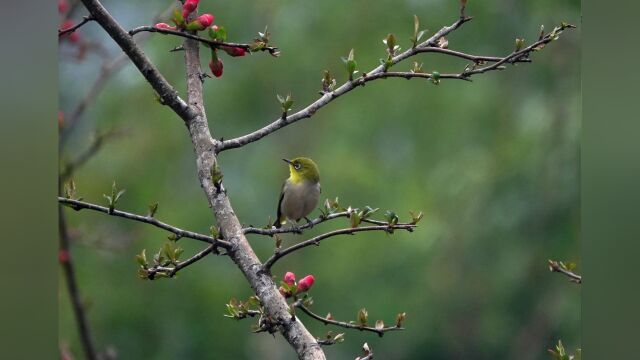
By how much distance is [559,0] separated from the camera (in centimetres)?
277

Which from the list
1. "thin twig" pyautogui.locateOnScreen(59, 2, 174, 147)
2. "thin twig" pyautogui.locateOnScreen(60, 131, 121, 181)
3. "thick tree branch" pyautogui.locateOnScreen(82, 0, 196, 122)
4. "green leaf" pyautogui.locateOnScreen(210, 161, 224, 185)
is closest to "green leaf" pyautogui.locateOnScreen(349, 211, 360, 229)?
"green leaf" pyautogui.locateOnScreen(210, 161, 224, 185)

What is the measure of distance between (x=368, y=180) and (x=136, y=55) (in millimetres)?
1702

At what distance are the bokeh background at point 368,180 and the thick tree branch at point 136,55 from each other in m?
1.07

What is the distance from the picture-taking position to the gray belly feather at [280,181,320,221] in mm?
2201

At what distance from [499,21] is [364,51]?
0.50 metres

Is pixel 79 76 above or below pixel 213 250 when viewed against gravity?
above

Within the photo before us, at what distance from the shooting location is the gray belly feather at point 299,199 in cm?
220

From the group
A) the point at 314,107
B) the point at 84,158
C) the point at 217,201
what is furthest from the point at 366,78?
the point at 84,158

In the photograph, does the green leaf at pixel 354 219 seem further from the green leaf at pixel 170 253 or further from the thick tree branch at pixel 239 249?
the green leaf at pixel 170 253

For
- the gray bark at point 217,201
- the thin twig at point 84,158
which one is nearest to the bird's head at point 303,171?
the thin twig at point 84,158

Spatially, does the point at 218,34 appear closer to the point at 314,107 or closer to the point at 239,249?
the point at 314,107
